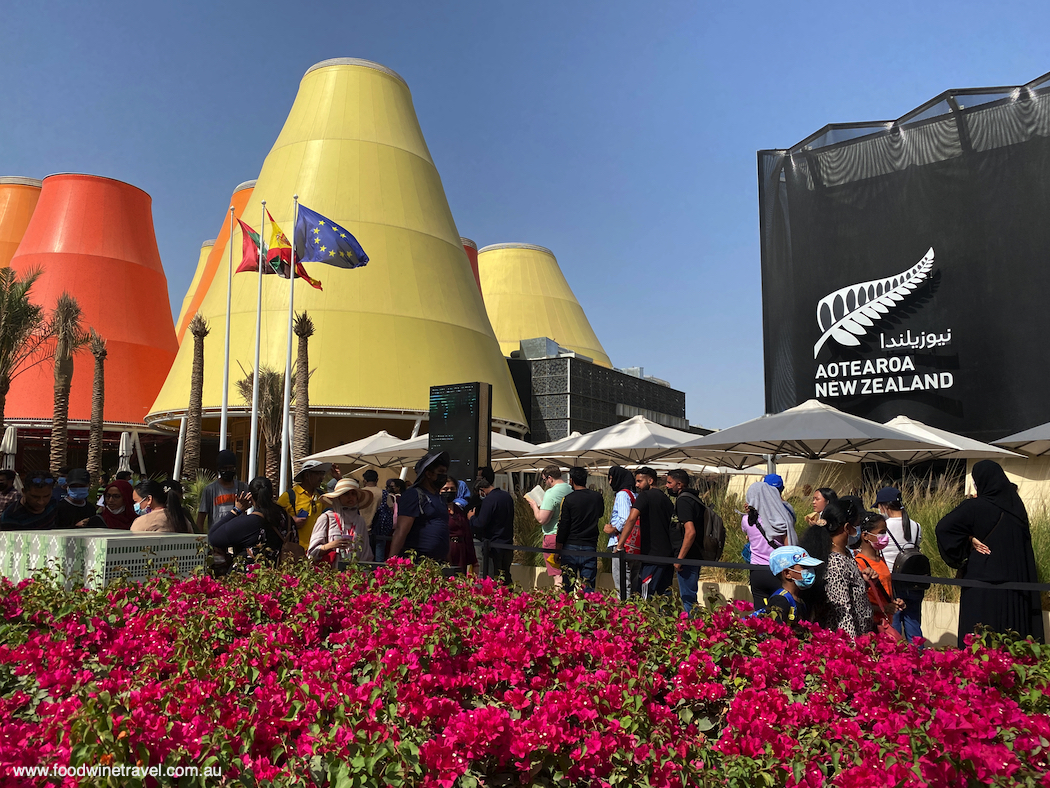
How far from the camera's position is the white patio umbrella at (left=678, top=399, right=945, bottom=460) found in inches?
388

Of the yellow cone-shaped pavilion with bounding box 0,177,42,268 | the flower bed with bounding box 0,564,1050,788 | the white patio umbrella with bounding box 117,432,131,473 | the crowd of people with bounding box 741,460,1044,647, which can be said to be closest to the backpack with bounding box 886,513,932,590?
the crowd of people with bounding box 741,460,1044,647

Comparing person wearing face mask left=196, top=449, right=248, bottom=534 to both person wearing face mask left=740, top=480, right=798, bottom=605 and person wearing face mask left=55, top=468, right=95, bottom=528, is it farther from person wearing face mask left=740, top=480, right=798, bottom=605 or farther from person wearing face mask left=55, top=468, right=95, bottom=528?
person wearing face mask left=740, top=480, right=798, bottom=605

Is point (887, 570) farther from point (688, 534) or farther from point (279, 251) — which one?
point (279, 251)

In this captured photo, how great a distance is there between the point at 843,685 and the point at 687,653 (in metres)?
0.79

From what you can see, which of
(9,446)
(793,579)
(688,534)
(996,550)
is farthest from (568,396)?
(793,579)

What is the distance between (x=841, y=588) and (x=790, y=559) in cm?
35

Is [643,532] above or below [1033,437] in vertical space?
below

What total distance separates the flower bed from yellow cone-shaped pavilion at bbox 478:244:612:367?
134 feet

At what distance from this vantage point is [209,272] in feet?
135

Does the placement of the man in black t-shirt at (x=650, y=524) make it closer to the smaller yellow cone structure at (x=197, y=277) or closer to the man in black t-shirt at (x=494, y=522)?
the man in black t-shirt at (x=494, y=522)

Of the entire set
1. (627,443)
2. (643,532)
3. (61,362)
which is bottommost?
(643,532)

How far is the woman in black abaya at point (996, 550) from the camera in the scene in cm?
496

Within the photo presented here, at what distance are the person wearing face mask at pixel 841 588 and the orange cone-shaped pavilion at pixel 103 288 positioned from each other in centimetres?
3260

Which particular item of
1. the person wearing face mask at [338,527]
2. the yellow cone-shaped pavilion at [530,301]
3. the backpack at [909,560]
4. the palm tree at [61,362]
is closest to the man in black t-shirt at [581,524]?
the person wearing face mask at [338,527]
